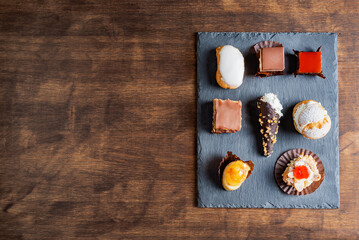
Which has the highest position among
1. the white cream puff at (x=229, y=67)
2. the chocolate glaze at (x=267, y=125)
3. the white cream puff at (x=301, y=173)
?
the white cream puff at (x=229, y=67)

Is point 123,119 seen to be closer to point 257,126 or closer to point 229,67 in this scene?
point 229,67

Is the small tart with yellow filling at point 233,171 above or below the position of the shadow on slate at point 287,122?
below

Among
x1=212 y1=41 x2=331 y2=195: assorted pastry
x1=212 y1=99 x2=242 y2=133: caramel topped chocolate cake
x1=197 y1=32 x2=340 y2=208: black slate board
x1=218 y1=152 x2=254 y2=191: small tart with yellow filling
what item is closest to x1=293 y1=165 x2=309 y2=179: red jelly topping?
x1=212 y1=41 x2=331 y2=195: assorted pastry

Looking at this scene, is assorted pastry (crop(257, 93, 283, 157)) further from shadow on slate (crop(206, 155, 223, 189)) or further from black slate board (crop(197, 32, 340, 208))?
shadow on slate (crop(206, 155, 223, 189))

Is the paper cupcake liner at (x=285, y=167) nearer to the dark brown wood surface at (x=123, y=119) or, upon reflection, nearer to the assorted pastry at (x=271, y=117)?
the assorted pastry at (x=271, y=117)

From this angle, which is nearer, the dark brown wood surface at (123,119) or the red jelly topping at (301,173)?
the red jelly topping at (301,173)

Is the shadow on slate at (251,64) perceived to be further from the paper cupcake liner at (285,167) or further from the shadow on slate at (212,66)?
the paper cupcake liner at (285,167)

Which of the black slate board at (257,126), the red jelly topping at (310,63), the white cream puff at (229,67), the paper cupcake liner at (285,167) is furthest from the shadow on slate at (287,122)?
the white cream puff at (229,67)

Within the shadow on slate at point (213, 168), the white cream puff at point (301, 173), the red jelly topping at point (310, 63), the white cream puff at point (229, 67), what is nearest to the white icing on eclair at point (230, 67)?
the white cream puff at point (229, 67)
